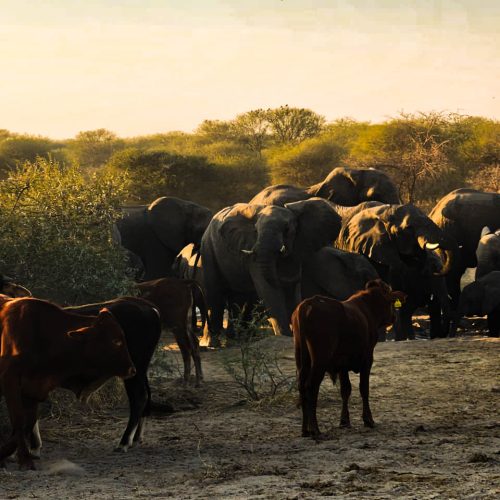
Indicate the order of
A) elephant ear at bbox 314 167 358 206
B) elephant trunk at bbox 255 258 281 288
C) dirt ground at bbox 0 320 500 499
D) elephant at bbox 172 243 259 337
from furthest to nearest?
1. elephant ear at bbox 314 167 358 206
2. elephant at bbox 172 243 259 337
3. elephant trunk at bbox 255 258 281 288
4. dirt ground at bbox 0 320 500 499

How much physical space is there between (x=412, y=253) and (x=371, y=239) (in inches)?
28.1

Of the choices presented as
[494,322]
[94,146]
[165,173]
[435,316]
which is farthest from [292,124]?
[494,322]

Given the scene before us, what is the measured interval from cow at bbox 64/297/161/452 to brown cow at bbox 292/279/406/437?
4.08 feet

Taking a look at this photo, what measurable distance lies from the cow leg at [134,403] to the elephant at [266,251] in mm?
7699

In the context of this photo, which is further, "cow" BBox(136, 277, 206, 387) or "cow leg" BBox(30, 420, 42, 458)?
"cow" BBox(136, 277, 206, 387)

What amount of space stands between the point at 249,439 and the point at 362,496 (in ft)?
7.61

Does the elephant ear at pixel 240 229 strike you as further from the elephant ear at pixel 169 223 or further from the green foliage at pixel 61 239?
the green foliage at pixel 61 239

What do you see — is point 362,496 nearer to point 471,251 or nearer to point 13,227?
point 13,227

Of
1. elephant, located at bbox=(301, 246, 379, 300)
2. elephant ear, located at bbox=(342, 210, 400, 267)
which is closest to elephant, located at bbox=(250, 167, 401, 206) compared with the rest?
elephant ear, located at bbox=(342, 210, 400, 267)

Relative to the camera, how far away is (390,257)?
59.1ft

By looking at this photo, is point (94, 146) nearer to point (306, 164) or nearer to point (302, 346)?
point (306, 164)

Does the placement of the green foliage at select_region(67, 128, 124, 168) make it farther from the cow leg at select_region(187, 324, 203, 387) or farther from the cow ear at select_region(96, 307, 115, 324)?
the cow ear at select_region(96, 307, 115, 324)

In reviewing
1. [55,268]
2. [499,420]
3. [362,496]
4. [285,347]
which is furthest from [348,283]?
[362,496]

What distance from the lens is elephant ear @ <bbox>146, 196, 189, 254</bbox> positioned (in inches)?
886
